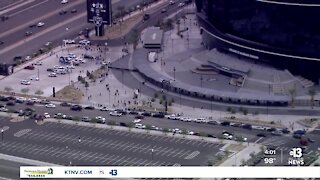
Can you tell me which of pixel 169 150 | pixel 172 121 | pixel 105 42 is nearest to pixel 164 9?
pixel 105 42

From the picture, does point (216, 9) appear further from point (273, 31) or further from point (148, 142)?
point (148, 142)

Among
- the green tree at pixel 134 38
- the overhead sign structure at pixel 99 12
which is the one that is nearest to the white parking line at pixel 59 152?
the green tree at pixel 134 38

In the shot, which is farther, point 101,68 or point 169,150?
point 101,68

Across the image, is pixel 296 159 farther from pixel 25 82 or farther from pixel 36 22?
pixel 36 22

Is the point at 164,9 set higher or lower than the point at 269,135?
higher

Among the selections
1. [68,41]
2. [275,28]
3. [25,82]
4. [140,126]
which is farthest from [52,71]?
[275,28]

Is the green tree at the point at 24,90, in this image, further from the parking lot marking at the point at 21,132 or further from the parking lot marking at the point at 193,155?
the parking lot marking at the point at 193,155
